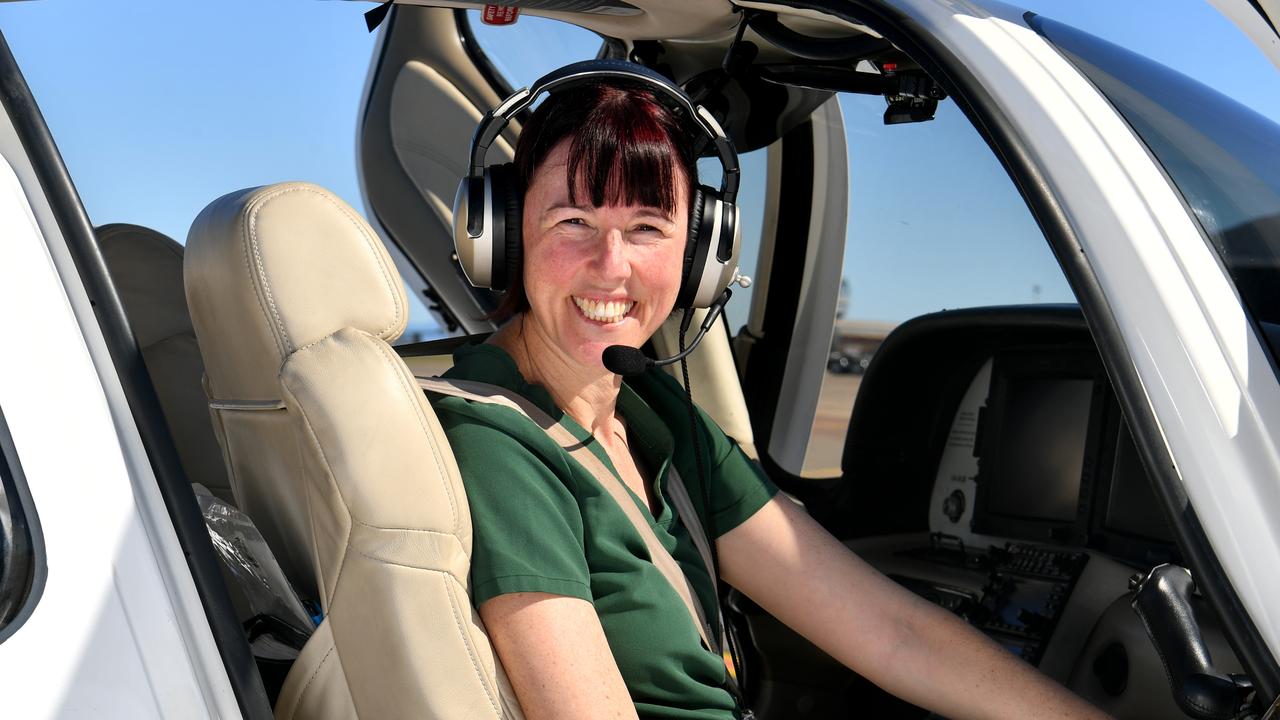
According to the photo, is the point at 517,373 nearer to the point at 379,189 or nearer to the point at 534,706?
the point at 534,706

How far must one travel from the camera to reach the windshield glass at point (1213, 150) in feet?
3.87

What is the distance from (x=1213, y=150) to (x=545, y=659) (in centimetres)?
96

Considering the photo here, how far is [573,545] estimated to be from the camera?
1.31m

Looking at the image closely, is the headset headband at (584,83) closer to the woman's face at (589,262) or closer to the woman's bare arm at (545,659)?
the woman's face at (589,262)

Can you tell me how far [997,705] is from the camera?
1.52m

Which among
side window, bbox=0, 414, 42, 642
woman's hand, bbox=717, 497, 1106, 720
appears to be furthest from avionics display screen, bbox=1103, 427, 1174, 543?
side window, bbox=0, 414, 42, 642

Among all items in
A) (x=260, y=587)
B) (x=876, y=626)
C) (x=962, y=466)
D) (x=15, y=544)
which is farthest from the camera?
(x=962, y=466)

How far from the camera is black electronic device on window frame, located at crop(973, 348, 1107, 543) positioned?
218cm

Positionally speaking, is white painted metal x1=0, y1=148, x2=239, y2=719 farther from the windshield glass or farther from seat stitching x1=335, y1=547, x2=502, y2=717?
the windshield glass

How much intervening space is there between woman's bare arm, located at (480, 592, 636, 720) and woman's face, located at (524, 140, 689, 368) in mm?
421

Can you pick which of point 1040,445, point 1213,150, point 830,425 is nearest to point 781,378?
point 830,425

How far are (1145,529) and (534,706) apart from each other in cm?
133

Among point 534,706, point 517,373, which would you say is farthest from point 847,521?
point 534,706

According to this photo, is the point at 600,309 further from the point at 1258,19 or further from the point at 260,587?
the point at 1258,19
